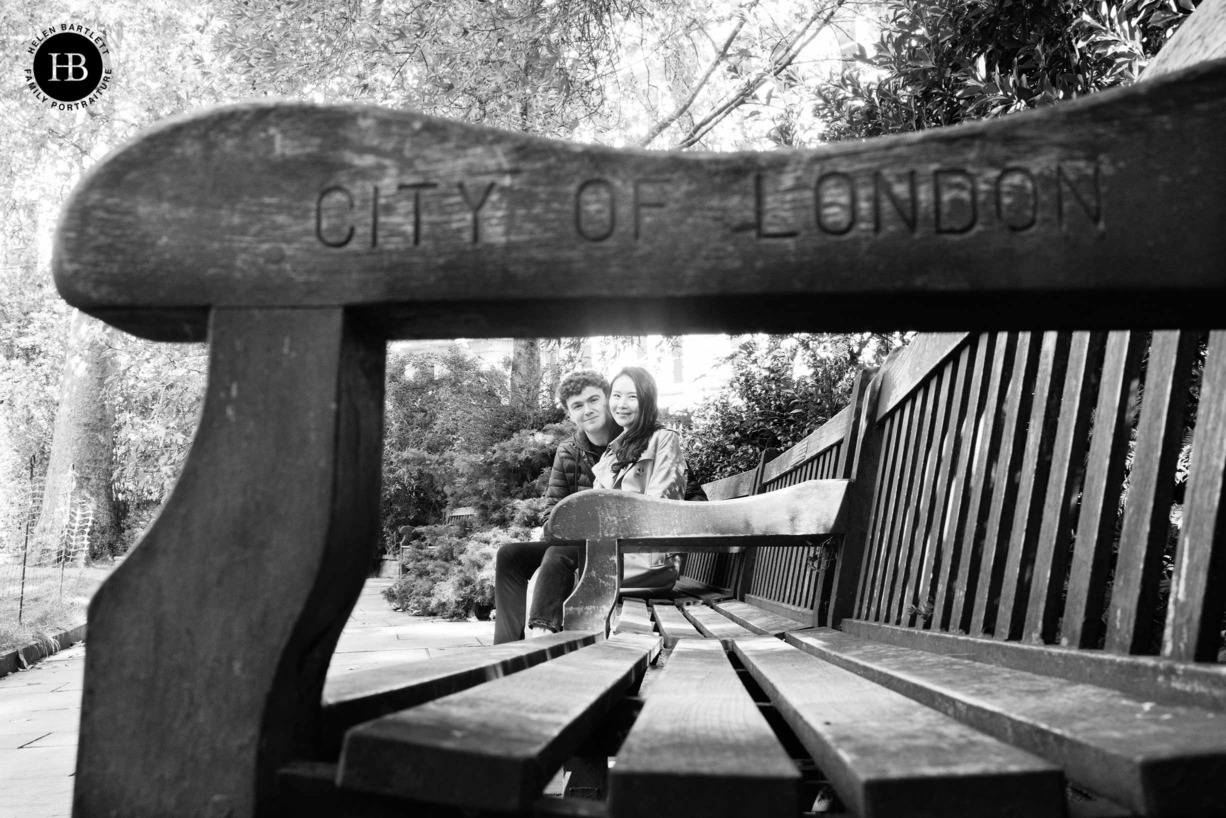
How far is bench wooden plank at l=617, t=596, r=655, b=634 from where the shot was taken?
2.54m

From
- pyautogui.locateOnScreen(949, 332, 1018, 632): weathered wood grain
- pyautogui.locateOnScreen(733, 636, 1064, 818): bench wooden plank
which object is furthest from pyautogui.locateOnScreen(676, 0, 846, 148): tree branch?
pyautogui.locateOnScreen(733, 636, 1064, 818): bench wooden plank

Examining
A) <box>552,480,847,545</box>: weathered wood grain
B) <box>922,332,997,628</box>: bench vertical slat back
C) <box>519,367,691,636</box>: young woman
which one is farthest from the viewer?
<box>519,367,691,636</box>: young woman

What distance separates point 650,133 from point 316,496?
11.5 meters

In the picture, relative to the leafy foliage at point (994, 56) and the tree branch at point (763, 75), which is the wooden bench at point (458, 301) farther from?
the tree branch at point (763, 75)

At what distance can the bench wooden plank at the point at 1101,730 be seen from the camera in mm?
590

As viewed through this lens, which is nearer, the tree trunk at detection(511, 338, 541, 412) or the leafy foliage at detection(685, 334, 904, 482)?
the leafy foliage at detection(685, 334, 904, 482)

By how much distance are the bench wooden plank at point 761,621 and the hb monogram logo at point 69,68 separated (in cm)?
1155

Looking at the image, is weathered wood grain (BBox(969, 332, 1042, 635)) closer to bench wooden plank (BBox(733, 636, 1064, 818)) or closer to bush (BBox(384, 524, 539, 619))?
bench wooden plank (BBox(733, 636, 1064, 818))

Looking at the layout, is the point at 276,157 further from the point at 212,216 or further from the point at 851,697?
the point at 851,697

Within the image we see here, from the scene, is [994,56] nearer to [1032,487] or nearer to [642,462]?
[642,462]

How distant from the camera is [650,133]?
11680 millimetres

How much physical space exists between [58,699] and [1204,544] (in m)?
4.61

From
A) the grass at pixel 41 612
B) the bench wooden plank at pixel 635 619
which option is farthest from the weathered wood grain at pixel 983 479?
the grass at pixel 41 612

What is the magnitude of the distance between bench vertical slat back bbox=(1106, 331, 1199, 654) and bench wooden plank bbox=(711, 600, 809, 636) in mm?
1249
